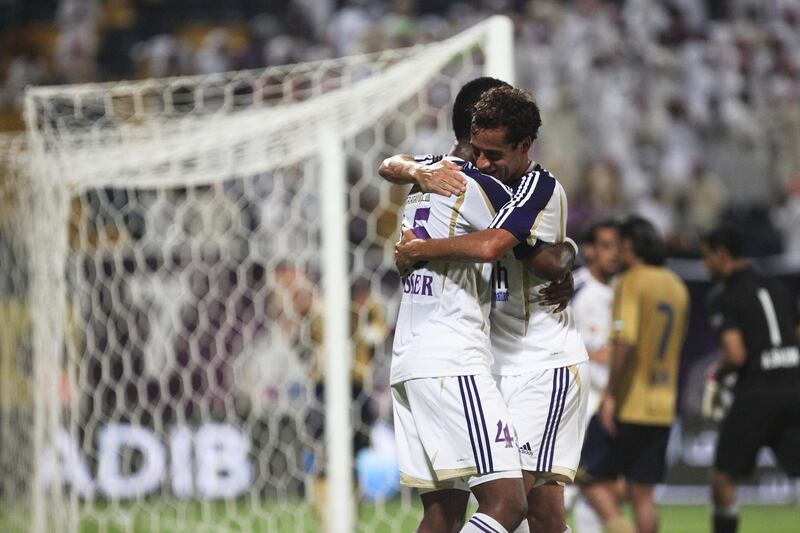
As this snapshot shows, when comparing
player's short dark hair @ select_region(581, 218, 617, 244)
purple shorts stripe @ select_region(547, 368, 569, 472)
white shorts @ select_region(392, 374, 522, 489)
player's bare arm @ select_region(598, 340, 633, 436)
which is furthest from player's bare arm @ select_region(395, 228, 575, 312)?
player's short dark hair @ select_region(581, 218, 617, 244)

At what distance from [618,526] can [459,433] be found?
8.94 ft

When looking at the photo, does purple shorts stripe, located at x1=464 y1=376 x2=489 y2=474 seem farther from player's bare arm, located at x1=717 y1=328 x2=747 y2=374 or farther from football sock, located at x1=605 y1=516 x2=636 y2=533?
player's bare arm, located at x1=717 y1=328 x2=747 y2=374

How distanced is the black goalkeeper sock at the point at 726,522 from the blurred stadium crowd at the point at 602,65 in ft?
14.8

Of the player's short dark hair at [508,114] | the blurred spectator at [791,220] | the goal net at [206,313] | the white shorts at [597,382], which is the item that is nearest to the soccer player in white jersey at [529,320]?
Result: the player's short dark hair at [508,114]

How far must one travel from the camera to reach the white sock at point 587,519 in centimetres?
642

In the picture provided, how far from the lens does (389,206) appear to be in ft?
33.3

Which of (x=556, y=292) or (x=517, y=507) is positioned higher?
(x=556, y=292)

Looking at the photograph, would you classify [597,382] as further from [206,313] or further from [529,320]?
[206,313]

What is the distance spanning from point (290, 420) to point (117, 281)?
1623 mm

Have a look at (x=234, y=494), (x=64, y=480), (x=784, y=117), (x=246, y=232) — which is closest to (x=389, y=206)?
(x=246, y=232)

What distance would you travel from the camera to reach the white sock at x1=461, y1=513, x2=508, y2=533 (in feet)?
11.7

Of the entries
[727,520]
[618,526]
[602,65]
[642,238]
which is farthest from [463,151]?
[602,65]

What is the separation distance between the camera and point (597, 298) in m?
6.69

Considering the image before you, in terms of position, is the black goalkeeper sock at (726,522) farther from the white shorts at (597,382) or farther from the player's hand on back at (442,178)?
the player's hand on back at (442,178)
